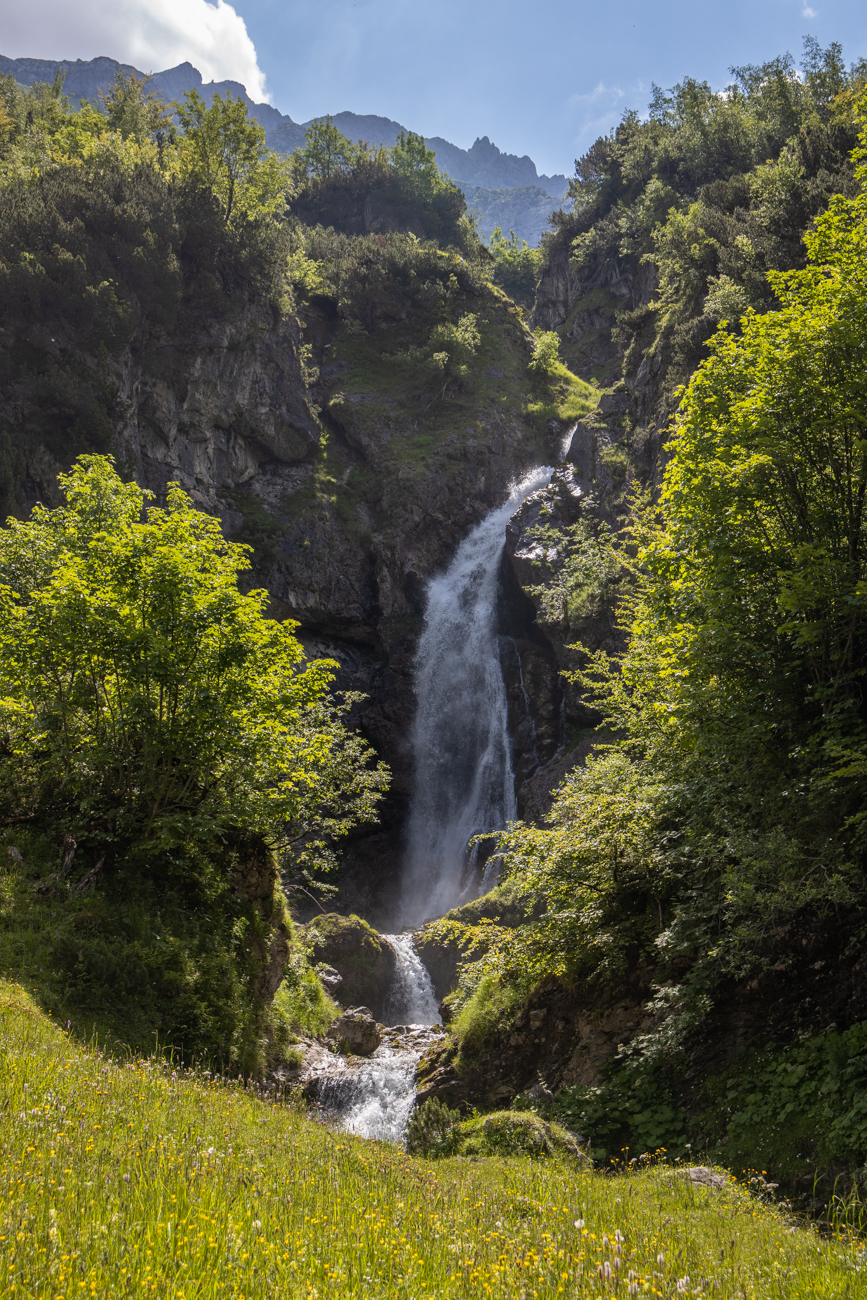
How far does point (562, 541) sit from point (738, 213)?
14.7m

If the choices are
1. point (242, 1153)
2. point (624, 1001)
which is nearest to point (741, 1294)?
point (242, 1153)

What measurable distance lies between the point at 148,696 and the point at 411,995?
1602 centimetres

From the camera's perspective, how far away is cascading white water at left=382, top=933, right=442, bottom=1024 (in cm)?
2127

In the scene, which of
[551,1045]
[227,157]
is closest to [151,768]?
[551,1045]

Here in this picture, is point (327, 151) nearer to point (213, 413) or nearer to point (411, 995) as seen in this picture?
point (213, 413)

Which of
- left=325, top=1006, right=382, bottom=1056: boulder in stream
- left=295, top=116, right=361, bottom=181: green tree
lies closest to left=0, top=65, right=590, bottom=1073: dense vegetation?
left=325, top=1006, right=382, bottom=1056: boulder in stream

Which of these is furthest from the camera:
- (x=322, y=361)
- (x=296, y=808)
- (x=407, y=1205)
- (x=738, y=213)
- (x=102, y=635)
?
(x=322, y=361)

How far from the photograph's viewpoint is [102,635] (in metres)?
9.72

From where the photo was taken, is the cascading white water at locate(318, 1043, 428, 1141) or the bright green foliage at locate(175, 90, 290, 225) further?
the bright green foliage at locate(175, 90, 290, 225)

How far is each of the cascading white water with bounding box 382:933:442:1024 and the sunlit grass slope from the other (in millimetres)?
17003

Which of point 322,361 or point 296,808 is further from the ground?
point 322,361

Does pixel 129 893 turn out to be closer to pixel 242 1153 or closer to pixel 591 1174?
pixel 242 1153

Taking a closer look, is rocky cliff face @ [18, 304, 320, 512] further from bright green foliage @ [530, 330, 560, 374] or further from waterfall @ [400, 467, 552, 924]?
bright green foliage @ [530, 330, 560, 374]

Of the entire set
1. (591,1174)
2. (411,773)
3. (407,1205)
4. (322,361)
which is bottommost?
(411,773)
